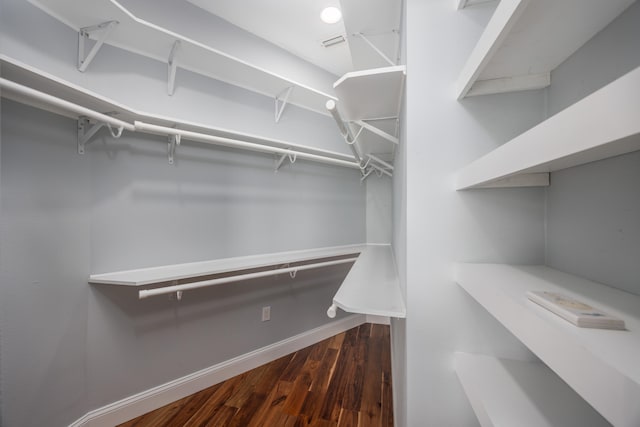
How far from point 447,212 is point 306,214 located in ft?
5.06

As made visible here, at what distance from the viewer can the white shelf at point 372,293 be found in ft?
2.74

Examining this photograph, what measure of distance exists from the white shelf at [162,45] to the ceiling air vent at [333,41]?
43cm

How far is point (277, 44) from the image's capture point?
2051 millimetres

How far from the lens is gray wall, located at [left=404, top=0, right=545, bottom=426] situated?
781 millimetres

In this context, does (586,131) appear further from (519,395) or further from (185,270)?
(185,270)

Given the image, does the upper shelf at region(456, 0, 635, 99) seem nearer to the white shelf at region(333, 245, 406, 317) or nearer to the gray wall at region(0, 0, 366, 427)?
the white shelf at region(333, 245, 406, 317)

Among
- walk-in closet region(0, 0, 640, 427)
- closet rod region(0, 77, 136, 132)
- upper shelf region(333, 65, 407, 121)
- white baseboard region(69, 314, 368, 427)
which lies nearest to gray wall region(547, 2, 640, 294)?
walk-in closet region(0, 0, 640, 427)

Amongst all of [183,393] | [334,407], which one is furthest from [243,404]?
[334,407]

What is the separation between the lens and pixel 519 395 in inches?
24.1

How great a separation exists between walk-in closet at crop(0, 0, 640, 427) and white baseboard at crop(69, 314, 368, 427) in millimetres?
13

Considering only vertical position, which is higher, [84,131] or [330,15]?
[330,15]

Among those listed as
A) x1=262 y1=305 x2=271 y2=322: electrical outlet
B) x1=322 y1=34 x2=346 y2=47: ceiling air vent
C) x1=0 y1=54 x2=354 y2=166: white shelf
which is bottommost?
x1=262 y1=305 x2=271 y2=322: electrical outlet

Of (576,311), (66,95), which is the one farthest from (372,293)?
(66,95)

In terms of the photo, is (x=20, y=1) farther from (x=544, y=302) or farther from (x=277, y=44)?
(x=544, y=302)
